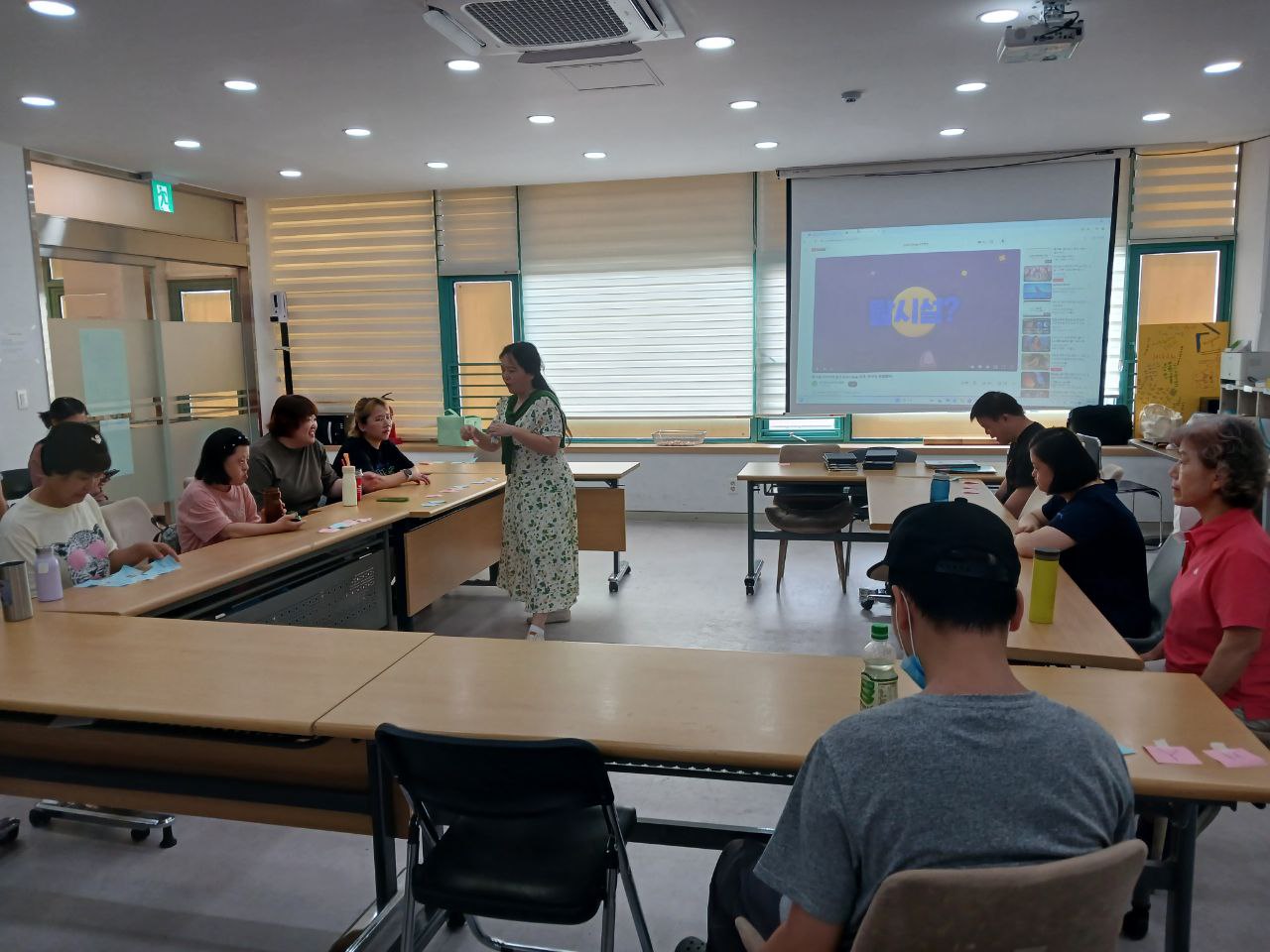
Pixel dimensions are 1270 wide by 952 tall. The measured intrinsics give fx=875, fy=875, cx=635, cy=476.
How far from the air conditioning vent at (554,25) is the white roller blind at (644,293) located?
11.1 feet

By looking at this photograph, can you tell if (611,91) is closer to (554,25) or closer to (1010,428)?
(554,25)

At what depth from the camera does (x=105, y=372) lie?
634 cm

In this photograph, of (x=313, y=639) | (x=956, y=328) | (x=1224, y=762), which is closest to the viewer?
(x=1224, y=762)

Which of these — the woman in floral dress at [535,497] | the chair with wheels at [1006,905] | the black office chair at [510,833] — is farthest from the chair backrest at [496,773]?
the woman in floral dress at [535,497]

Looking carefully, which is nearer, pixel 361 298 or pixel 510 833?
pixel 510 833

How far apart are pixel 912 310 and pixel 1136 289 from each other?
1.71 meters

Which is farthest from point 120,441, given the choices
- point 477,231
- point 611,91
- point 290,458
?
point 611,91

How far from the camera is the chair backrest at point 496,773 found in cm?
151

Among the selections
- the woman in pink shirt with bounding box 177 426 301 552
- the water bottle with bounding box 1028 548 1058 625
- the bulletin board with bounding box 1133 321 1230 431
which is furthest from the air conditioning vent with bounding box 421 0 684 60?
the bulletin board with bounding box 1133 321 1230 431

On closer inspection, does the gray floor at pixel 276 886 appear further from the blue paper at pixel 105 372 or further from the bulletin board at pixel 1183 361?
the bulletin board at pixel 1183 361

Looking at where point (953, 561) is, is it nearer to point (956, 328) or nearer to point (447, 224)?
point (956, 328)

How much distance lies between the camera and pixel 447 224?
25.6ft

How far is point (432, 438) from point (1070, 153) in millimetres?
5697

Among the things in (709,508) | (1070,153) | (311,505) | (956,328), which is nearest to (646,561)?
(709,508)
